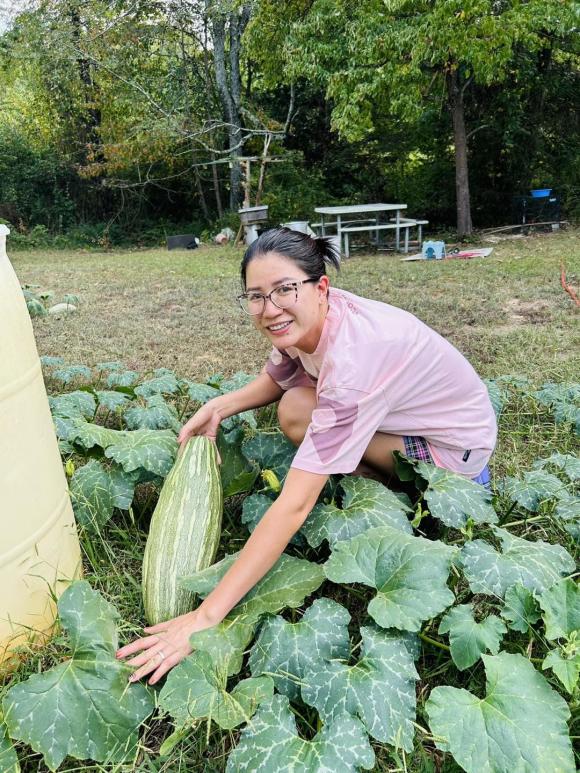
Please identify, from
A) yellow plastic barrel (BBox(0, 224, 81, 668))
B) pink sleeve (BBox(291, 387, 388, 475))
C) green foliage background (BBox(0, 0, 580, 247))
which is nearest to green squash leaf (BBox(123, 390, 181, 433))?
yellow plastic barrel (BBox(0, 224, 81, 668))

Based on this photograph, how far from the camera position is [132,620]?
1756 millimetres

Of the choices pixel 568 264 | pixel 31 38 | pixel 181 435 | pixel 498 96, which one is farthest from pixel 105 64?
pixel 181 435

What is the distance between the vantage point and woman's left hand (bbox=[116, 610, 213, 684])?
1.41 meters

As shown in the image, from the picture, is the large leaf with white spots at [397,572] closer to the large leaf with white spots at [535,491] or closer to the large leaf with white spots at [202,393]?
the large leaf with white spots at [535,491]

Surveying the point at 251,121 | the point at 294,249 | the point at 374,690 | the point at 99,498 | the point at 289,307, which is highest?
the point at 251,121

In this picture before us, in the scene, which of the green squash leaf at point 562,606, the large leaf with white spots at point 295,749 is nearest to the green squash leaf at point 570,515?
the green squash leaf at point 562,606

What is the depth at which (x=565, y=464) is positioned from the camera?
220 cm

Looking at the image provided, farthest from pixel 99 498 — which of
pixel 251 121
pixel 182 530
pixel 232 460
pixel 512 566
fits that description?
pixel 251 121

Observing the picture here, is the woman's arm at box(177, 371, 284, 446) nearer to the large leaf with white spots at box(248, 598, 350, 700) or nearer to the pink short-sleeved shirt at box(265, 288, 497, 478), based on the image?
the pink short-sleeved shirt at box(265, 288, 497, 478)

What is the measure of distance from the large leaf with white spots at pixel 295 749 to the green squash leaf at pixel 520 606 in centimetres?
48

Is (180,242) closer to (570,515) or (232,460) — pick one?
(232,460)

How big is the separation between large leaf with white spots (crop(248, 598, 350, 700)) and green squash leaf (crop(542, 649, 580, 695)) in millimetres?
431

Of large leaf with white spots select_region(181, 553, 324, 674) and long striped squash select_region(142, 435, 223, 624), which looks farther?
long striped squash select_region(142, 435, 223, 624)

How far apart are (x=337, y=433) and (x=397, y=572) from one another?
370 millimetres
